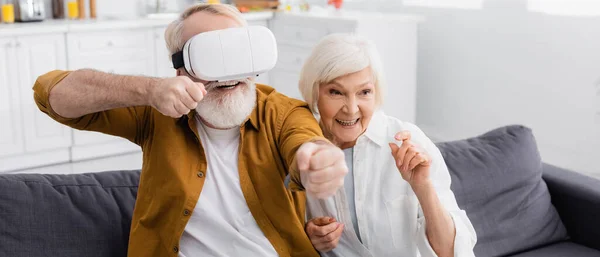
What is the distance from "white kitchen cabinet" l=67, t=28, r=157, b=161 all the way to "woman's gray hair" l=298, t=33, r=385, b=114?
287cm

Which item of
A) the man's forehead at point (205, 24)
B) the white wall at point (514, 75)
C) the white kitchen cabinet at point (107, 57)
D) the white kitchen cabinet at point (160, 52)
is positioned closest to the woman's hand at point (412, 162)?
the man's forehead at point (205, 24)

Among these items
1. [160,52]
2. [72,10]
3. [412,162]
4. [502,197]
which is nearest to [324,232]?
[412,162]

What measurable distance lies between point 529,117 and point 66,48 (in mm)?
2811

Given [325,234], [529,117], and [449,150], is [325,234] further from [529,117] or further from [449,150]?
[529,117]

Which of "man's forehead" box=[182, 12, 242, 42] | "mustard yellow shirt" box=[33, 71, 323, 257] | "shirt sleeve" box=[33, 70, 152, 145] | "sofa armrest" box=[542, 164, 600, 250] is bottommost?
"sofa armrest" box=[542, 164, 600, 250]

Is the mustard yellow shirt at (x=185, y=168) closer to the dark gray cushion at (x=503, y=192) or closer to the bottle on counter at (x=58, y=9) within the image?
the dark gray cushion at (x=503, y=192)

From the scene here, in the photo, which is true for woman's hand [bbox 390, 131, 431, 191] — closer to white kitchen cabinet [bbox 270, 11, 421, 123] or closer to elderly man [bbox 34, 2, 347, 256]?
elderly man [bbox 34, 2, 347, 256]

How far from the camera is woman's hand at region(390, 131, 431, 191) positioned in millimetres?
1658

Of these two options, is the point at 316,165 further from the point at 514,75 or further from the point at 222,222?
the point at 514,75

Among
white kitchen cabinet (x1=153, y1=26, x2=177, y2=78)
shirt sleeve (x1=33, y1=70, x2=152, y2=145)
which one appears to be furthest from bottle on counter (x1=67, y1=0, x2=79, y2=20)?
shirt sleeve (x1=33, y1=70, x2=152, y2=145)

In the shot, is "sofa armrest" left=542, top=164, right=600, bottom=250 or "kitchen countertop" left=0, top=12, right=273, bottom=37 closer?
"sofa armrest" left=542, top=164, right=600, bottom=250

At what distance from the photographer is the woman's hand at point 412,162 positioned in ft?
5.44

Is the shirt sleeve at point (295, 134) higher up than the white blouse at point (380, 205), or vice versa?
the shirt sleeve at point (295, 134)

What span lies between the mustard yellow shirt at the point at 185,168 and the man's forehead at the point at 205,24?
0.64ft
